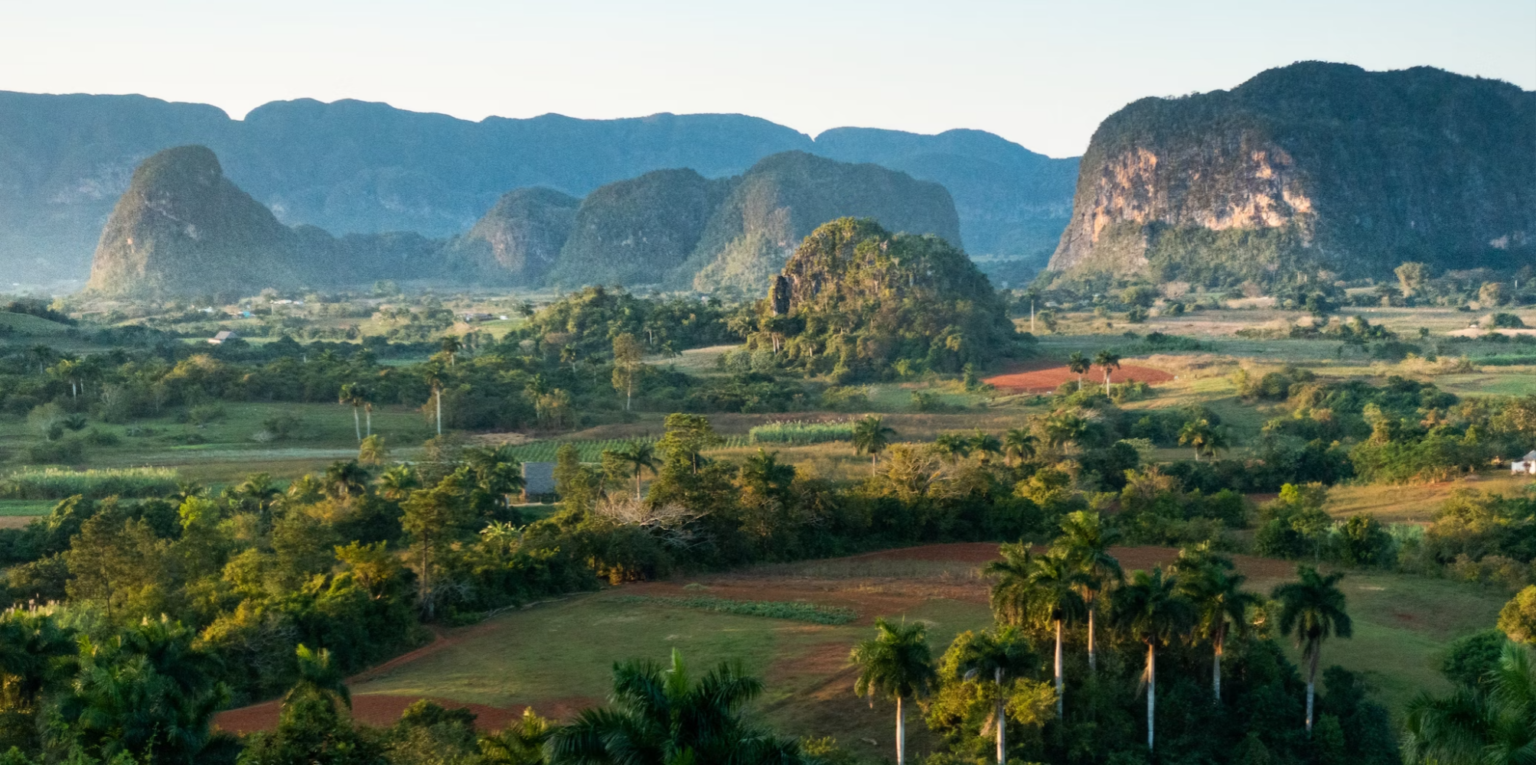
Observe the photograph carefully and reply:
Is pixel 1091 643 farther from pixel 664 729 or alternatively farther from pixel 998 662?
pixel 664 729

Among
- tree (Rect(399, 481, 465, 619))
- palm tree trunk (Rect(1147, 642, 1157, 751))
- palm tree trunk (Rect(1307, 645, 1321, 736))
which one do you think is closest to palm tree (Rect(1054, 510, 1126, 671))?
palm tree trunk (Rect(1147, 642, 1157, 751))

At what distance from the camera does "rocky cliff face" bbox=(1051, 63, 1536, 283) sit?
160375 mm

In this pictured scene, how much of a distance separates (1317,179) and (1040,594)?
157256mm

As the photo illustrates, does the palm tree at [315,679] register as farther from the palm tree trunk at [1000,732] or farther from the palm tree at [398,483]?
the palm tree at [398,483]

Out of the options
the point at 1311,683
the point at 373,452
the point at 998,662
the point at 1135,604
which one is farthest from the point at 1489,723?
the point at 373,452

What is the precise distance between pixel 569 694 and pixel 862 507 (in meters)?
17.8

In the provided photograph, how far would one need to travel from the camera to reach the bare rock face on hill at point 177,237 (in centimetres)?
16638

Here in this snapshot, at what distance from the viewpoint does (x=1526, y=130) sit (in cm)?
17662

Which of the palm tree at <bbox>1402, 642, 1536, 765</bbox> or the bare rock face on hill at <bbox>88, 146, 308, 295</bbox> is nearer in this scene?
the palm tree at <bbox>1402, 642, 1536, 765</bbox>

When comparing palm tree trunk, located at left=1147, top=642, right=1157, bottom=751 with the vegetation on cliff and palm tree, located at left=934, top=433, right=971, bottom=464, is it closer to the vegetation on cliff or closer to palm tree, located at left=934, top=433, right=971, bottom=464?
palm tree, located at left=934, top=433, right=971, bottom=464

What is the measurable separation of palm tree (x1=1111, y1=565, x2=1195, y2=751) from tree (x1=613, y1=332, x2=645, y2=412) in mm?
44276

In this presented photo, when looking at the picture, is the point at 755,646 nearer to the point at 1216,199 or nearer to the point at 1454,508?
the point at 1454,508

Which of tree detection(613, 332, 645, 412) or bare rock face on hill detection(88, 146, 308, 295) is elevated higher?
bare rock face on hill detection(88, 146, 308, 295)

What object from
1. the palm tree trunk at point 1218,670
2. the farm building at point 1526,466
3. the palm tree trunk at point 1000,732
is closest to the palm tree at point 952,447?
the palm tree trunk at point 1218,670
